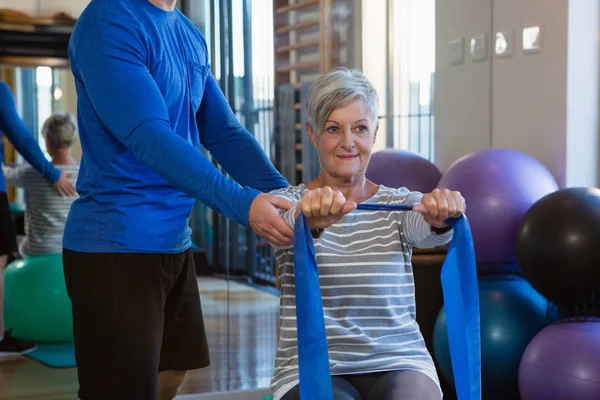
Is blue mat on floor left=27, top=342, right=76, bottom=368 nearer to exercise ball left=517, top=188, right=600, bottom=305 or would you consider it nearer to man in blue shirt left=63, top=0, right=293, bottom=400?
exercise ball left=517, top=188, right=600, bottom=305

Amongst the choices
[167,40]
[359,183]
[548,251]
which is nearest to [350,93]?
[359,183]

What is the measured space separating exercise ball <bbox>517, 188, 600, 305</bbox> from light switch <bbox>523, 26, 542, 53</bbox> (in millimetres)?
903

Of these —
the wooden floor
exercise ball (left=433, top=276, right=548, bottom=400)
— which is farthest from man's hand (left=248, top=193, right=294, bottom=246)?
the wooden floor

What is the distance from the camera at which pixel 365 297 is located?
1.83m

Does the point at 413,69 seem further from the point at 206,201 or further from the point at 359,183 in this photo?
the point at 206,201

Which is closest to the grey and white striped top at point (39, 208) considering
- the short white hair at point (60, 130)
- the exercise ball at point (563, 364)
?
the short white hair at point (60, 130)

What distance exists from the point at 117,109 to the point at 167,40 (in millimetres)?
223

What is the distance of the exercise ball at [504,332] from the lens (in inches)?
122

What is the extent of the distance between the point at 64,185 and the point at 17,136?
0.36m

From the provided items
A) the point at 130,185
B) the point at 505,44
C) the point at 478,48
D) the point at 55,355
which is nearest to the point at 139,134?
the point at 130,185

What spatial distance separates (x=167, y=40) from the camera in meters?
1.81

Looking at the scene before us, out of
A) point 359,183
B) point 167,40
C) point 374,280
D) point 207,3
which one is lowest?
point 374,280

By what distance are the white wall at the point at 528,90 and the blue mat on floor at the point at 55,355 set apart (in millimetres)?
1998

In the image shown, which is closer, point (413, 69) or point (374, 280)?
point (374, 280)
